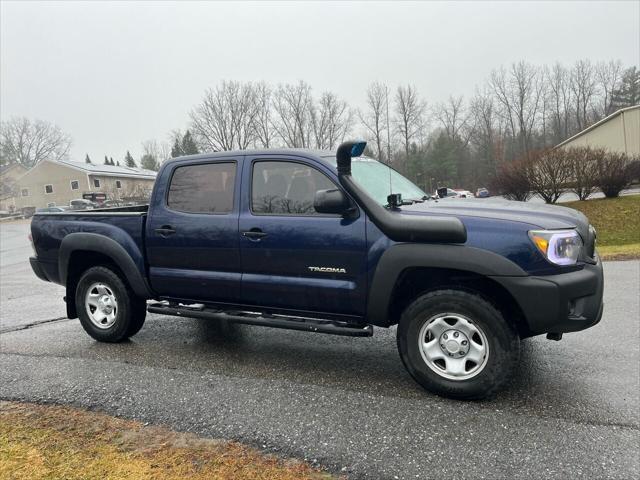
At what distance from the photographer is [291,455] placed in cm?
273

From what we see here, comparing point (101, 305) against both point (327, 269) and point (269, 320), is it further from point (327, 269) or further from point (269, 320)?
point (327, 269)

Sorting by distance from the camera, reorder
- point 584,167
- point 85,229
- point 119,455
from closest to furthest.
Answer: point 119,455 < point 85,229 < point 584,167

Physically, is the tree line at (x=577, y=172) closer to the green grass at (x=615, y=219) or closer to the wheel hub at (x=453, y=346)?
the green grass at (x=615, y=219)

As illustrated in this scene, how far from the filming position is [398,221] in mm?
3383

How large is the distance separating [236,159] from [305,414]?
7.67 feet

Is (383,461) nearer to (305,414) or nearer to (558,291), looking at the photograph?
(305,414)

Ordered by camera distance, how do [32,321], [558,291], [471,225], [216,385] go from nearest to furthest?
[558,291] < [471,225] < [216,385] < [32,321]

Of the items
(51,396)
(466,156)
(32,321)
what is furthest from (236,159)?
(466,156)

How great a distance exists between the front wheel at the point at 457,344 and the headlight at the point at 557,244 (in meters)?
0.53

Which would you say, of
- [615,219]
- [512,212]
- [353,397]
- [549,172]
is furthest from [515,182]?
[353,397]

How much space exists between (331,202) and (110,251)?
8.30 ft

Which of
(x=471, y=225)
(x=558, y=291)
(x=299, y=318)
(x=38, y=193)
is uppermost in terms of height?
(x=38, y=193)

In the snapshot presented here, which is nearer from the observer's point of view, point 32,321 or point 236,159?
point 236,159

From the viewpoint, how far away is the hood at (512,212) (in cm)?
324
